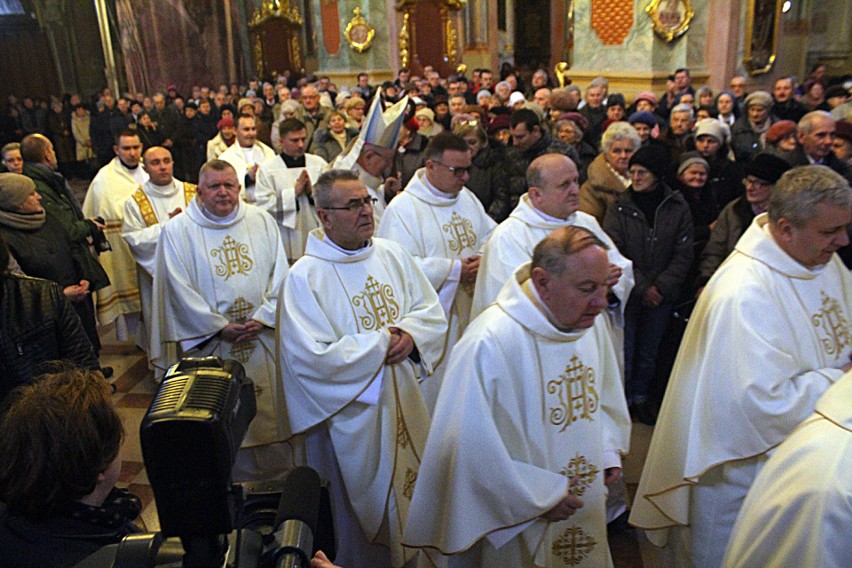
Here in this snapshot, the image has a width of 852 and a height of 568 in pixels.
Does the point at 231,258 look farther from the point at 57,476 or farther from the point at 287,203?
the point at 57,476

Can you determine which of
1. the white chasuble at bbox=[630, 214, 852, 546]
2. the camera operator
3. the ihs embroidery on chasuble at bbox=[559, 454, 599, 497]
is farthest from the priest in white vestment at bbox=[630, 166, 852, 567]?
the camera operator

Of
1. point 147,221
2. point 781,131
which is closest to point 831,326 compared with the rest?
point 781,131

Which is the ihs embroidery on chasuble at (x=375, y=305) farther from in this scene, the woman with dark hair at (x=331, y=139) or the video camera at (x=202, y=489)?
the woman with dark hair at (x=331, y=139)

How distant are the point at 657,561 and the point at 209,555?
111 inches

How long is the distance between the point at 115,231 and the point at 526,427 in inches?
191

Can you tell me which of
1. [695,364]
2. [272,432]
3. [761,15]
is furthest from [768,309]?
[761,15]

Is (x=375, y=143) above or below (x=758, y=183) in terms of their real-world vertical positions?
above

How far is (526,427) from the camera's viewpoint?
254 cm

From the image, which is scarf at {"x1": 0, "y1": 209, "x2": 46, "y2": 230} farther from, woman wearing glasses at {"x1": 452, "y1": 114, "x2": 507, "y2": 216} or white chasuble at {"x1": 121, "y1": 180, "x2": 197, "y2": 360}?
woman wearing glasses at {"x1": 452, "y1": 114, "x2": 507, "y2": 216}

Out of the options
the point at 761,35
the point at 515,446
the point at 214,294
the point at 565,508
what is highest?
the point at 761,35

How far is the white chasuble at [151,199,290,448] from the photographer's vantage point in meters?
4.11

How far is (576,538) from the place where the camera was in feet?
8.96

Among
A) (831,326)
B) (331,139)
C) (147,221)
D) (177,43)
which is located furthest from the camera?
(177,43)

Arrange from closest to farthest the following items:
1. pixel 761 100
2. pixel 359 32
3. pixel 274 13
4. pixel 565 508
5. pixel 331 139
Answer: pixel 565 508
pixel 761 100
pixel 331 139
pixel 359 32
pixel 274 13
